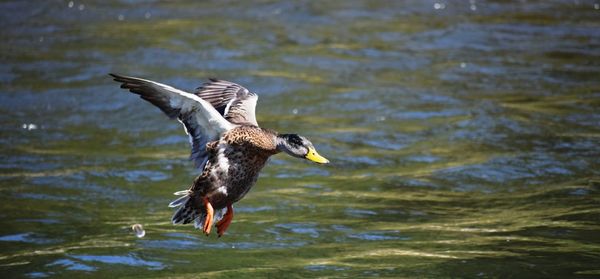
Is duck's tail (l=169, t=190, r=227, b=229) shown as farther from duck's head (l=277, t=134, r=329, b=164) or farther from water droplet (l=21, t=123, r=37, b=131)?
water droplet (l=21, t=123, r=37, b=131)

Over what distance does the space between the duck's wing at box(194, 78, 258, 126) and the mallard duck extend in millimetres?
45

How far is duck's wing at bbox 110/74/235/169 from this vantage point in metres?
6.69

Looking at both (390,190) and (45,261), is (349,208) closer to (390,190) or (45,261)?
(390,190)

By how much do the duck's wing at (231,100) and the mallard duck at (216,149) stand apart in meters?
0.04

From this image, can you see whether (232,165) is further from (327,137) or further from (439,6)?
(439,6)

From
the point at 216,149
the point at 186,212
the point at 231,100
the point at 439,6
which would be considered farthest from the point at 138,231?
the point at 439,6

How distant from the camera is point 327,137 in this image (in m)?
11.3

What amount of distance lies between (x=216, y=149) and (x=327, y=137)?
439 cm

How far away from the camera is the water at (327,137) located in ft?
25.8

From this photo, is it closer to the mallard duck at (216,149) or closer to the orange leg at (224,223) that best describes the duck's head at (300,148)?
the mallard duck at (216,149)

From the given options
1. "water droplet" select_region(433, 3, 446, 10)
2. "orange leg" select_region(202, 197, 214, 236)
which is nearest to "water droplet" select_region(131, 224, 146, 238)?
"orange leg" select_region(202, 197, 214, 236)

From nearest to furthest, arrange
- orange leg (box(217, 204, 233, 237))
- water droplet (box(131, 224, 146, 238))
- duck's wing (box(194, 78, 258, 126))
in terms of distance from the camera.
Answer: orange leg (box(217, 204, 233, 237))
duck's wing (box(194, 78, 258, 126))
water droplet (box(131, 224, 146, 238))

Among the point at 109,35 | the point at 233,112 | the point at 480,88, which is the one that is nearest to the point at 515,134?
the point at 480,88

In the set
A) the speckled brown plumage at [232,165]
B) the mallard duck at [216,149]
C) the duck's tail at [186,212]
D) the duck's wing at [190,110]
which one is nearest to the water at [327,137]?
the duck's tail at [186,212]
